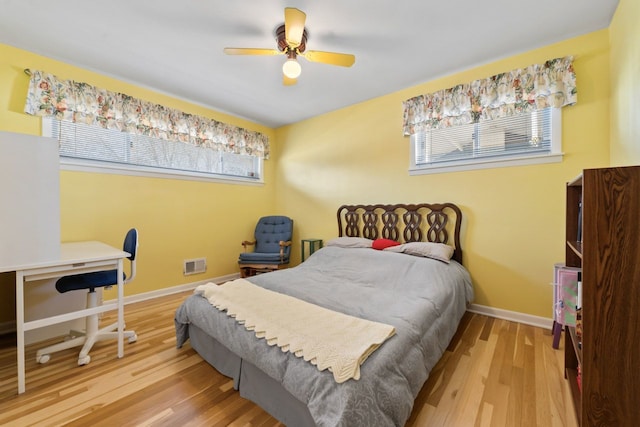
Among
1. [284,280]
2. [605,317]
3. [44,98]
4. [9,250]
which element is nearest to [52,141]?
[9,250]

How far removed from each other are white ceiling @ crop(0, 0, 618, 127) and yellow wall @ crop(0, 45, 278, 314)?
25 cm

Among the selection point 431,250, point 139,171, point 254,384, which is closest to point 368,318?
point 254,384

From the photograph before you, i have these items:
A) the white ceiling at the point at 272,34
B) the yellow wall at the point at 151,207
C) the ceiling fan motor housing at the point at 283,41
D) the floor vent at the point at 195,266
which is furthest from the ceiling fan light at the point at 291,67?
the floor vent at the point at 195,266

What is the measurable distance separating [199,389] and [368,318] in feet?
3.82

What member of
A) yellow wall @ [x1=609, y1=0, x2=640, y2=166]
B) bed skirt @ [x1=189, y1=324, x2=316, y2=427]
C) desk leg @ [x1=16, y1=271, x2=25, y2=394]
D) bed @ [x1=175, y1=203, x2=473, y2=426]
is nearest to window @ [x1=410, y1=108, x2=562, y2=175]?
yellow wall @ [x1=609, y1=0, x2=640, y2=166]

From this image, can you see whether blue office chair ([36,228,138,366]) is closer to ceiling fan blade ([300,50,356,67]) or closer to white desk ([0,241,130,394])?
white desk ([0,241,130,394])

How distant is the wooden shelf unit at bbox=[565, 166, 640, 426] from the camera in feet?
3.20

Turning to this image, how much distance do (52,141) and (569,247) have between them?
360 centimetres

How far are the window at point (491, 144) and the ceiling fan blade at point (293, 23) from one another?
1859 millimetres

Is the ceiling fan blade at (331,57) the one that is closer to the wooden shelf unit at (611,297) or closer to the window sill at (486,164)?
the window sill at (486,164)

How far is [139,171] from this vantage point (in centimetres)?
305

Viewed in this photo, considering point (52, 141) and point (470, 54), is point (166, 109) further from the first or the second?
point (470, 54)

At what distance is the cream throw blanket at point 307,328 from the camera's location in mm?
1156

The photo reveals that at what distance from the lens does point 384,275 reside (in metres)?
2.43
